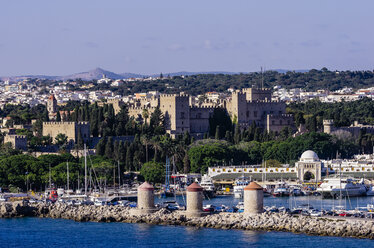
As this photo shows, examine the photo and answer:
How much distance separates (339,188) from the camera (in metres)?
56.1

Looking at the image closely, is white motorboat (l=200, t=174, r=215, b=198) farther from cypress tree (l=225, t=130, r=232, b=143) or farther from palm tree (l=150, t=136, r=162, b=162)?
cypress tree (l=225, t=130, r=232, b=143)

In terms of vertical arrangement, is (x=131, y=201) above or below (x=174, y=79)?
below

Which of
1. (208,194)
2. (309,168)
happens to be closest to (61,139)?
(309,168)

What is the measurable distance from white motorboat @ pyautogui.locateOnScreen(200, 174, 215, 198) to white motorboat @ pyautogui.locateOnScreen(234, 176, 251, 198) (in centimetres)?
137

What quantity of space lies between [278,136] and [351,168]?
15554mm

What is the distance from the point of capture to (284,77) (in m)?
189

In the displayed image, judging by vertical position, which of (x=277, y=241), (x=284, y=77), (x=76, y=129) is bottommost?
(x=277, y=241)

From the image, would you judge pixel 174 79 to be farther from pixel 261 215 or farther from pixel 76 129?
pixel 261 215

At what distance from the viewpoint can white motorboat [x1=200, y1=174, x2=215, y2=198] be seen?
188ft

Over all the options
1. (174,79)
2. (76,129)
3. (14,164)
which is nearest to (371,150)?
(76,129)

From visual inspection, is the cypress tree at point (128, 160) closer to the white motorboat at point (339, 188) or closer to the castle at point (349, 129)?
the white motorboat at point (339, 188)

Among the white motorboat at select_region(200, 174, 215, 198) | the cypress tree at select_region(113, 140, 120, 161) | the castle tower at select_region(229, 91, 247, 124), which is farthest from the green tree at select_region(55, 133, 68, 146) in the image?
the castle tower at select_region(229, 91, 247, 124)

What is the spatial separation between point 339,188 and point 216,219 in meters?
16.7

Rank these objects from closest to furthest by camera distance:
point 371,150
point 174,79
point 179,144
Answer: point 179,144
point 371,150
point 174,79
